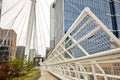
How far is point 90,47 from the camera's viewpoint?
3.55 m

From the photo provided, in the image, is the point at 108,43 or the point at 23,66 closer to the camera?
the point at 108,43

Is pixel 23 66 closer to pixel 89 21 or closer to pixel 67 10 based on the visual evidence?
pixel 89 21

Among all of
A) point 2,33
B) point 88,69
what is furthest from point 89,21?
point 2,33

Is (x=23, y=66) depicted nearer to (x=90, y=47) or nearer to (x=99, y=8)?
(x=90, y=47)

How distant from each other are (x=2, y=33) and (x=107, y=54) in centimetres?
5151

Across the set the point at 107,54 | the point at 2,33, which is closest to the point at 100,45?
the point at 107,54

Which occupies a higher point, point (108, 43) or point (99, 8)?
point (99, 8)

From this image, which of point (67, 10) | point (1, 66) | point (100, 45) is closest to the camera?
point (100, 45)

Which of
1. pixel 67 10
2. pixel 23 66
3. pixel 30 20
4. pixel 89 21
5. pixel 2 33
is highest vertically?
pixel 67 10

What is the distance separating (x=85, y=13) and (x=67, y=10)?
3726 cm

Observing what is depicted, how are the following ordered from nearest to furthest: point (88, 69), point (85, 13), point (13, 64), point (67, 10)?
point (85, 13)
point (88, 69)
point (13, 64)
point (67, 10)

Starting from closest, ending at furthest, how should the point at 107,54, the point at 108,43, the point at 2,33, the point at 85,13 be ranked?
1. the point at 107,54
2. the point at 85,13
3. the point at 108,43
4. the point at 2,33

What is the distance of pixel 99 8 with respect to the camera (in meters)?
33.7

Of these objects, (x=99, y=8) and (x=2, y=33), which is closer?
(x=99, y=8)
